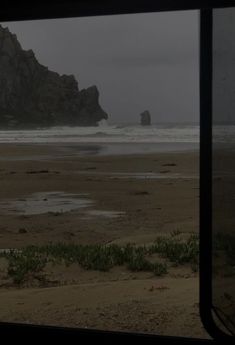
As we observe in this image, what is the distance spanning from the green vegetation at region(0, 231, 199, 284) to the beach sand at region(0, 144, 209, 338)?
89 mm

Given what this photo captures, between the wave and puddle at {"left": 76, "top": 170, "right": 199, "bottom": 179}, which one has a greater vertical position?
the wave

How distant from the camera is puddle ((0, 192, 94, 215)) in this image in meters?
8.93

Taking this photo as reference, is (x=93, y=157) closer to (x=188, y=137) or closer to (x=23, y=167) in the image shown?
(x=23, y=167)

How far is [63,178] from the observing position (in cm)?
1196

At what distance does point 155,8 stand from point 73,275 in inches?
122

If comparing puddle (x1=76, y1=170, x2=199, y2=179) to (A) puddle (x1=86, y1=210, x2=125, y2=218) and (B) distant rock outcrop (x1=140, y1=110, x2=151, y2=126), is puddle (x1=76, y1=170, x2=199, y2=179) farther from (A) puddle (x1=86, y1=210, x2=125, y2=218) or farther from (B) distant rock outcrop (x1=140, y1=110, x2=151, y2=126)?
(B) distant rock outcrop (x1=140, y1=110, x2=151, y2=126)

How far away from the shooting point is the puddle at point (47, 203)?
352 inches

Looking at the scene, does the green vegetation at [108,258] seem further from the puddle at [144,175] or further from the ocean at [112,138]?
the ocean at [112,138]

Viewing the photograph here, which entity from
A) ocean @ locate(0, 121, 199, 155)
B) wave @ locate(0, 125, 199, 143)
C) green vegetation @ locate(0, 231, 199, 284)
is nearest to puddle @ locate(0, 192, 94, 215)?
green vegetation @ locate(0, 231, 199, 284)

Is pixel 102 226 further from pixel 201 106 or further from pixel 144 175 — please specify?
pixel 201 106

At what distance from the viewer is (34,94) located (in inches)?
649

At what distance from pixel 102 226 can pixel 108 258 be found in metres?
2.71

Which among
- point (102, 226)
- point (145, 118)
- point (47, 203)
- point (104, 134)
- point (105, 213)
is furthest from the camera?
point (104, 134)

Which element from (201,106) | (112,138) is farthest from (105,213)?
(112,138)
